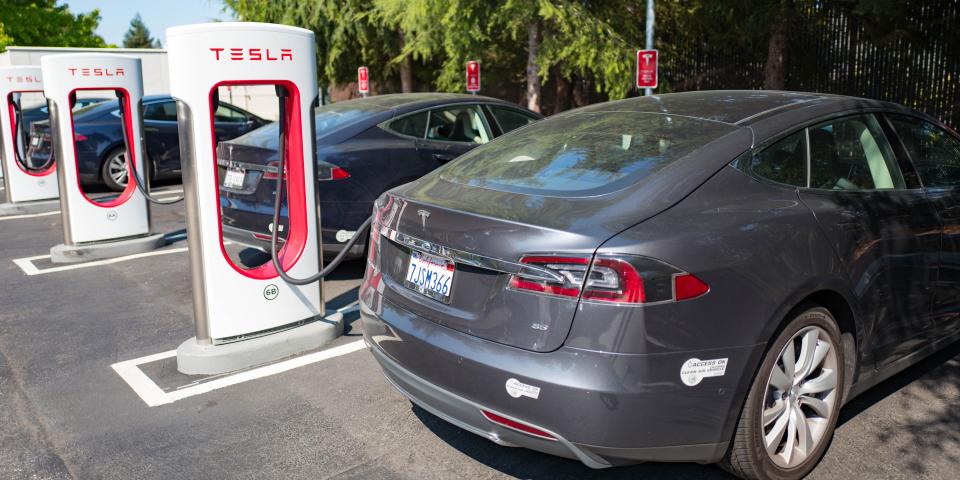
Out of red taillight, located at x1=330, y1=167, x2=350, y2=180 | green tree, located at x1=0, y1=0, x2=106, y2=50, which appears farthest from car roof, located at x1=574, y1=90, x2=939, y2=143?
green tree, located at x1=0, y1=0, x2=106, y2=50

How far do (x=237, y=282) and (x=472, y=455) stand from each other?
6.19 feet

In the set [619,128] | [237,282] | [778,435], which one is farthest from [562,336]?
[237,282]

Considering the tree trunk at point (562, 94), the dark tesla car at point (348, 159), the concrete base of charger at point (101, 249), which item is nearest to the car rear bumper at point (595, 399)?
the dark tesla car at point (348, 159)

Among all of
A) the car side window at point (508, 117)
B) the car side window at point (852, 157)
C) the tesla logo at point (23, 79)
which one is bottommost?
the car side window at point (852, 157)

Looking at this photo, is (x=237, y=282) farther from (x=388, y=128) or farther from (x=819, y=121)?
(x=819, y=121)

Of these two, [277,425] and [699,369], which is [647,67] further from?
[699,369]

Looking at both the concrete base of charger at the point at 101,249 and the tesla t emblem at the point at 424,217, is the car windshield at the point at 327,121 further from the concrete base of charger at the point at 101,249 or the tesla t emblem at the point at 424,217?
the tesla t emblem at the point at 424,217

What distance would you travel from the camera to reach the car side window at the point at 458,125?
22.6ft

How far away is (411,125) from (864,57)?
10.3 metres

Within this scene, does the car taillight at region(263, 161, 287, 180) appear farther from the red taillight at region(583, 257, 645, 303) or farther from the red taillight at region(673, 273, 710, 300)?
the red taillight at region(673, 273, 710, 300)

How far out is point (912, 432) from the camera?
3.65 m

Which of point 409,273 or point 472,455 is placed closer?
point 409,273

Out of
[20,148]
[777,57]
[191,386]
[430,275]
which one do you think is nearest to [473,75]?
[777,57]

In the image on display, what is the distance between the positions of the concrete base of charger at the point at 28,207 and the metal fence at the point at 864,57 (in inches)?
442
